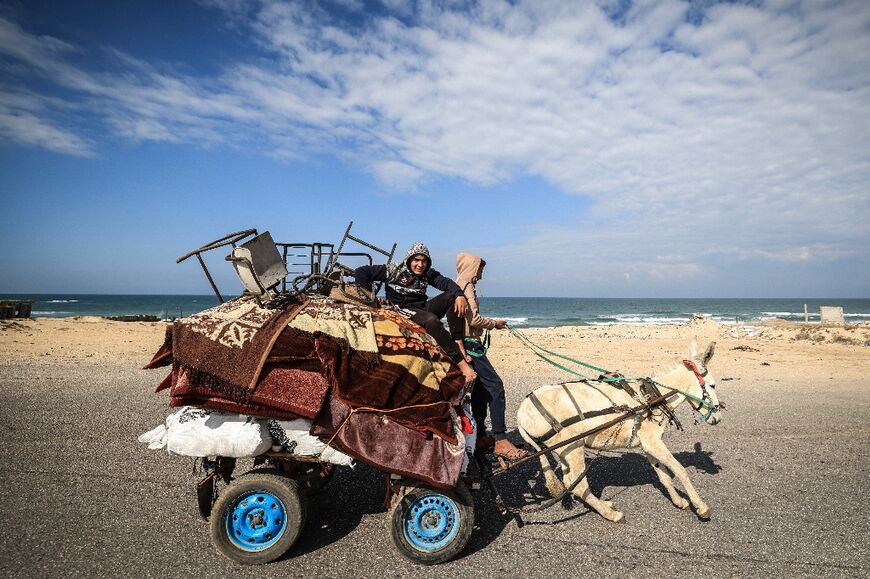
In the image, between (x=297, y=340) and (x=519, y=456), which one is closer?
(x=297, y=340)

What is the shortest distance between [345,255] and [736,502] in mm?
5651

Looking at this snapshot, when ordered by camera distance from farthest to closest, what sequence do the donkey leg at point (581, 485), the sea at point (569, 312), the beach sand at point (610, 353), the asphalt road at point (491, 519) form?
the sea at point (569, 312) → the beach sand at point (610, 353) → the donkey leg at point (581, 485) → the asphalt road at point (491, 519)

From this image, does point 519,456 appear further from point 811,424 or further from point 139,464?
point 811,424

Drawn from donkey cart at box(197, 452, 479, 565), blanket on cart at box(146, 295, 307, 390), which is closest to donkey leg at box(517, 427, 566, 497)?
donkey cart at box(197, 452, 479, 565)

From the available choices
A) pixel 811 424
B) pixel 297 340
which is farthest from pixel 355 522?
pixel 811 424

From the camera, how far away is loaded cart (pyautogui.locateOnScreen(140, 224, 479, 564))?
4.02m

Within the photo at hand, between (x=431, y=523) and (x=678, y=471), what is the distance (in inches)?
109

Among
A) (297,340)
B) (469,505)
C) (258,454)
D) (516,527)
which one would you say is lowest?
(516,527)

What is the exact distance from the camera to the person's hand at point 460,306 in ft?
17.0

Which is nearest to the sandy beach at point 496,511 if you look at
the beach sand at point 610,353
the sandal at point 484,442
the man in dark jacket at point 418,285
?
the sandal at point 484,442

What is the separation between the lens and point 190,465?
649 cm

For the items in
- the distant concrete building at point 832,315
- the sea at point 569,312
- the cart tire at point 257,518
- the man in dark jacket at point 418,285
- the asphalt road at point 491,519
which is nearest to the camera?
the cart tire at point 257,518

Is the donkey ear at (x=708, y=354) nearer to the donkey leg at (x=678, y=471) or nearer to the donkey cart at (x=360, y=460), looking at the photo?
the donkey cart at (x=360, y=460)

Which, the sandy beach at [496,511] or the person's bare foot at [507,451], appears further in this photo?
the person's bare foot at [507,451]
